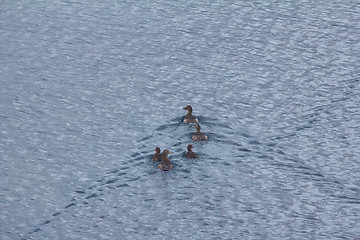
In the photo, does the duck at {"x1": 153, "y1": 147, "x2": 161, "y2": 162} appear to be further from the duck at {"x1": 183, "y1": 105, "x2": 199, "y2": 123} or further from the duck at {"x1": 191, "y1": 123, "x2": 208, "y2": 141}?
the duck at {"x1": 183, "y1": 105, "x2": 199, "y2": 123}

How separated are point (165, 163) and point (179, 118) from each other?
3.22 meters

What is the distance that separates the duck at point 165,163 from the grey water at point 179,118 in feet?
0.88

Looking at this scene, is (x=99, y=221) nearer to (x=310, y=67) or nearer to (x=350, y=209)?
(x=350, y=209)

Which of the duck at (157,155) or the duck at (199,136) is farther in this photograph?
the duck at (199,136)

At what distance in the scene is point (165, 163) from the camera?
22.4 m

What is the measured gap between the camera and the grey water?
2069 cm

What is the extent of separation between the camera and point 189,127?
981 inches

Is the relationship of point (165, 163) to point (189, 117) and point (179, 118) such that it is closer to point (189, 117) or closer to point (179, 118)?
point (189, 117)

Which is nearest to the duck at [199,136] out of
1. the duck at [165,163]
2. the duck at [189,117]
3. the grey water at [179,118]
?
the grey water at [179,118]

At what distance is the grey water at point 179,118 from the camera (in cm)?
2069

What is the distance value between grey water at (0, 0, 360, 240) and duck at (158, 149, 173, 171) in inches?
10.6

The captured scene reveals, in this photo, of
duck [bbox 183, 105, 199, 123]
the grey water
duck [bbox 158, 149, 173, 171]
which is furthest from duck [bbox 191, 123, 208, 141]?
duck [bbox 158, 149, 173, 171]

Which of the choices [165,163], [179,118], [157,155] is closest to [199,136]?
[179,118]

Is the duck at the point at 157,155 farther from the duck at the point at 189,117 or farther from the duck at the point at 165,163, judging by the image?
the duck at the point at 189,117
